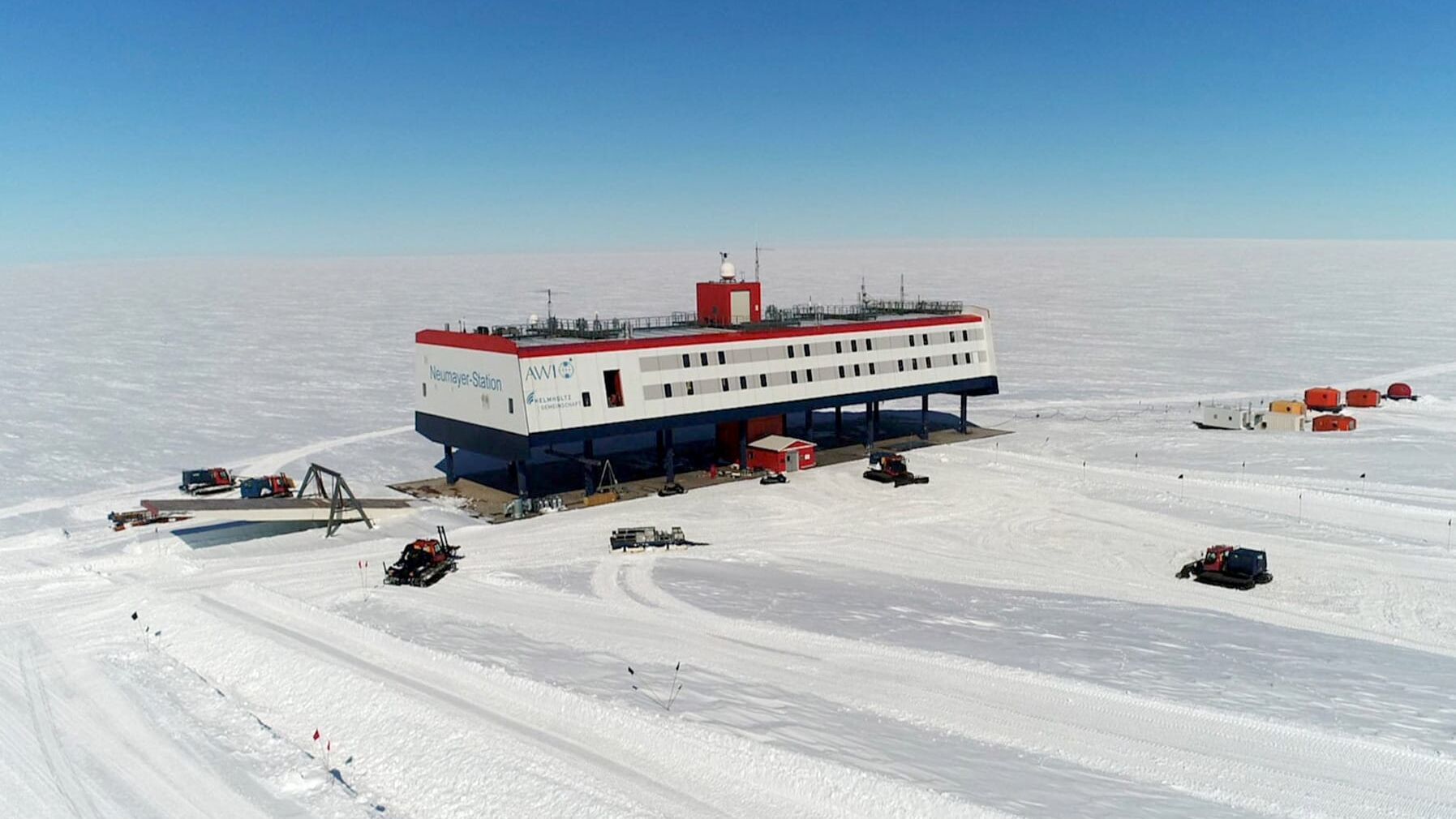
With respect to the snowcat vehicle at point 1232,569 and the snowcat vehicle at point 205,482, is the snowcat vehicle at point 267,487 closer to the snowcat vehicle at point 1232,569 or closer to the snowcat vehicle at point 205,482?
the snowcat vehicle at point 205,482

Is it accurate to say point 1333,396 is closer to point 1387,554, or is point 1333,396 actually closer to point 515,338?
point 1387,554

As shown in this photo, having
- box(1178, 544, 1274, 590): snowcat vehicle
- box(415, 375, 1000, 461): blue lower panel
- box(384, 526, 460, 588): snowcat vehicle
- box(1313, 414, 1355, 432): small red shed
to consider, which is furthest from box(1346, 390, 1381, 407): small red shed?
box(384, 526, 460, 588): snowcat vehicle

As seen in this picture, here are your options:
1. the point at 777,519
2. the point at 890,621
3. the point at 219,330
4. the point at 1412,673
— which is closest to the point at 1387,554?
the point at 1412,673

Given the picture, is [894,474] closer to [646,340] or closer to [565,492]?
[646,340]

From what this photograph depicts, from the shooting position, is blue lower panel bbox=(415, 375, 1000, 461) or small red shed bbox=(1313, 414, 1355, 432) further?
small red shed bbox=(1313, 414, 1355, 432)

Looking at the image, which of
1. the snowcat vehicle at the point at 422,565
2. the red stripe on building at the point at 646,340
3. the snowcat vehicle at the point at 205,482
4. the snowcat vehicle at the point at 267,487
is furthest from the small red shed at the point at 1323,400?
the snowcat vehicle at the point at 205,482

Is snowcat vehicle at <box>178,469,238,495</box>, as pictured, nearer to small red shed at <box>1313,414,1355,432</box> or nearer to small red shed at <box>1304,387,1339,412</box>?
small red shed at <box>1313,414,1355,432</box>
